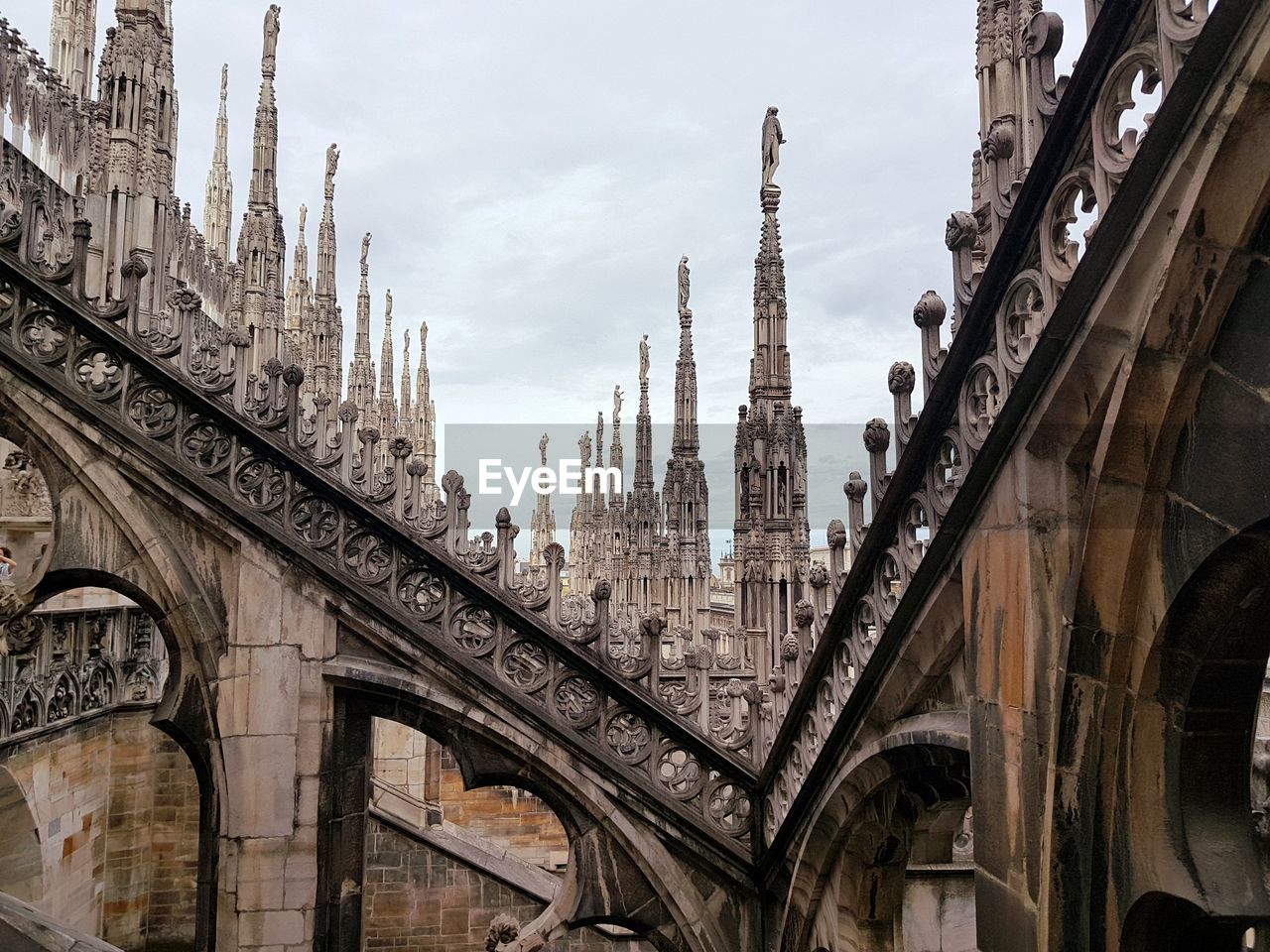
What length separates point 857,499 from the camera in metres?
5.38

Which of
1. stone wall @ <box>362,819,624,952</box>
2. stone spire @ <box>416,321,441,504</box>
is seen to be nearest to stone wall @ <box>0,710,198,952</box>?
stone wall @ <box>362,819,624,952</box>

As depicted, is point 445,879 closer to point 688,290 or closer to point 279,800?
point 279,800

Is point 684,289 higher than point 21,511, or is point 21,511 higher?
point 684,289

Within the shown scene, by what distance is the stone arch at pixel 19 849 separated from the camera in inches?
381

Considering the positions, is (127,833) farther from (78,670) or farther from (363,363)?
(363,363)

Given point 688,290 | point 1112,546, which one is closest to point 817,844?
point 1112,546

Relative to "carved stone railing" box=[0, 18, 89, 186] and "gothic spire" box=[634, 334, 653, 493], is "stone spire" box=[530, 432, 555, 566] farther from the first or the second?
"carved stone railing" box=[0, 18, 89, 186]

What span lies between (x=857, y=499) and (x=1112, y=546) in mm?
1907

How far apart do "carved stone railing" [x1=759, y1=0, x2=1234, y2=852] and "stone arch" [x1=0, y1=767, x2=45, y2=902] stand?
26.2 ft

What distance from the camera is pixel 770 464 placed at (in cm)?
1484

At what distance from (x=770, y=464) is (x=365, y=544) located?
361 inches

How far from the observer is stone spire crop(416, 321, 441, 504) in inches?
1753

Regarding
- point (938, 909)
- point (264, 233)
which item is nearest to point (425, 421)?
point (264, 233)

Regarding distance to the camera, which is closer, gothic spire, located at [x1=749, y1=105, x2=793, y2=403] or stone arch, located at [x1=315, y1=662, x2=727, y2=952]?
stone arch, located at [x1=315, y1=662, x2=727, y2=952]
